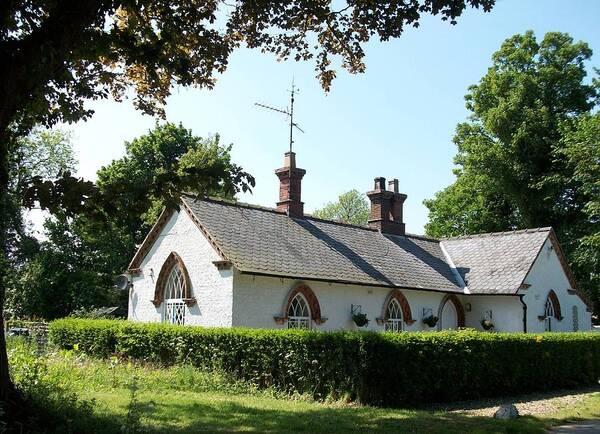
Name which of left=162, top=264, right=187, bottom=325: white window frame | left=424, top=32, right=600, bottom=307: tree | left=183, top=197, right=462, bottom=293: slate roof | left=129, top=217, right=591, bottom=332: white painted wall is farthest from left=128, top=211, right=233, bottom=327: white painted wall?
left=424, top=32, right=600, bottom=307: tree

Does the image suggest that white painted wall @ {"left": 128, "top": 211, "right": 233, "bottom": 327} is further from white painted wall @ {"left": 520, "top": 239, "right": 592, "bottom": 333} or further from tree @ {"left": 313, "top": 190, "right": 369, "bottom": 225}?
tree @ {"left": 313, "top": 190, "right": 369, "bottom": 225}

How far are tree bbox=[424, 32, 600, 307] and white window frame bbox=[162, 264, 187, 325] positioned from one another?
81.5ft

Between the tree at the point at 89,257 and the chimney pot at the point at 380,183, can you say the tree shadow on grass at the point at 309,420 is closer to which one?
the chimney pot at the point at 380,183

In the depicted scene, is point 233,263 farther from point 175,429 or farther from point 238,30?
point 175,429

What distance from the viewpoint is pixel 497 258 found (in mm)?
29297

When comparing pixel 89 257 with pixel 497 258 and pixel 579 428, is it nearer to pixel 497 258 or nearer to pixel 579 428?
pixel 497 258

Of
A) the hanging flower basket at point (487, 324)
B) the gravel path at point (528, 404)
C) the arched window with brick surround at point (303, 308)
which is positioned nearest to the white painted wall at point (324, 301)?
the arched window with brick surround at point (303, 308)

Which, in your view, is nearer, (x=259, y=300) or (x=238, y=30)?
(x=238, y=30)

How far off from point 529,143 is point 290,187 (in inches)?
839

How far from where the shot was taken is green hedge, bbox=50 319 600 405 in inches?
579

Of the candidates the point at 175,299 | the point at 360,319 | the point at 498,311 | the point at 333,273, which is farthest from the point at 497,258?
the point at 175,299

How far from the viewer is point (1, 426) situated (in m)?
7.88

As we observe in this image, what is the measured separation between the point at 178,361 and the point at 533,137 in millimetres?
30733

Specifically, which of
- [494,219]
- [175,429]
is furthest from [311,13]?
[494,219]
